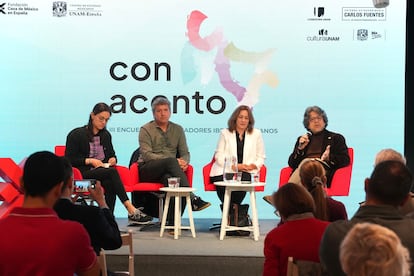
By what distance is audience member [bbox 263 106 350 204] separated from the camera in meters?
5.82

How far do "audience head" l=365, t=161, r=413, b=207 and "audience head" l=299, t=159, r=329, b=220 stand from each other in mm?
904

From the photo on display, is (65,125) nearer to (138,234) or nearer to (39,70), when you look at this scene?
(39,70)

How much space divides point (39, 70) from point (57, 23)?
0.55 metres

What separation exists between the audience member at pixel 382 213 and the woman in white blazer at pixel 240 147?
3625 millimetres

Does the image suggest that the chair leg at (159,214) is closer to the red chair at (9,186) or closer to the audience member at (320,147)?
the red chair at (9,186)

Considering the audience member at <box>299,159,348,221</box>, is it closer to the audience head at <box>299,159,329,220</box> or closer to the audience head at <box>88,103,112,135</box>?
the audience head at <box>299,159,329,220</box>

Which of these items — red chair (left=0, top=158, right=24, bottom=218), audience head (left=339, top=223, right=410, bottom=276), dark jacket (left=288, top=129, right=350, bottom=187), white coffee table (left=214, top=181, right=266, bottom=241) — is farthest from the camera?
dark jacket (left=288, top=129, right=350, bottom=187)

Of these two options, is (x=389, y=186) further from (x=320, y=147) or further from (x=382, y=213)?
(x=320, y=147)

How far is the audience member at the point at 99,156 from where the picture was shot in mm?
5645

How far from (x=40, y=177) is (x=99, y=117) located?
3821 millimetres

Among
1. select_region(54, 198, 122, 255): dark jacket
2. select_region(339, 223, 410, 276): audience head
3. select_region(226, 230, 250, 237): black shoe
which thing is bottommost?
select_region(226, 230, 250, 237): black shoe

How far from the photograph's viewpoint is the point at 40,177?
201cm

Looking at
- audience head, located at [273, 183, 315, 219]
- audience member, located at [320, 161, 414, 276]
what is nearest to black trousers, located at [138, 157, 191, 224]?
audience head, located at [273, 183, 315, 219]

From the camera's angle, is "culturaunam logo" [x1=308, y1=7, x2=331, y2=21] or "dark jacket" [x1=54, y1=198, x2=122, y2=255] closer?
Answer: "dark jacket" [x1=54, y1=198, x2=122, y2=255]
